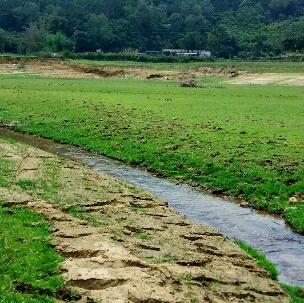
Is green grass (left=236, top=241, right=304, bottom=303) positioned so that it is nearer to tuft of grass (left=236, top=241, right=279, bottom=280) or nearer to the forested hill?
tuft of grass (left=236, top=241, right=279, bottom=280)

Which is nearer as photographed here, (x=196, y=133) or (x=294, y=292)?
(x=294, y=292)

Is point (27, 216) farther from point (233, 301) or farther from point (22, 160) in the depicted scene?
point (22, 160)

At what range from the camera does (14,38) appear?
131875 millimetres

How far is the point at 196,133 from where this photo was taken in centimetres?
2847

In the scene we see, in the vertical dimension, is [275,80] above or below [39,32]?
below

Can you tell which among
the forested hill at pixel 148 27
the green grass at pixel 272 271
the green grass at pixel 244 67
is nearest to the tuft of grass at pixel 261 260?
the green grass at pixel 272 271

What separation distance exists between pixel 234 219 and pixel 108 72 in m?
73.0

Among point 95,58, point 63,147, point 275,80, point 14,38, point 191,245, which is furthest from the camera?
point 14,38

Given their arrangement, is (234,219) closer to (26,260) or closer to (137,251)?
(137,251)

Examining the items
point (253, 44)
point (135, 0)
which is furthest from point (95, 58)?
point (135, 0)

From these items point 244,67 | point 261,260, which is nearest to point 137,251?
point 261,260

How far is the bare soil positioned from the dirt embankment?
61792 millimetres

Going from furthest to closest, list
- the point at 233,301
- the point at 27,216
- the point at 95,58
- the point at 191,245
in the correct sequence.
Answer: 1. the point at 95,58
2. the point at 27,216
3. the point at 191,245
4. the point at 233,301

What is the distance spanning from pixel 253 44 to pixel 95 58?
45106 millimetres
